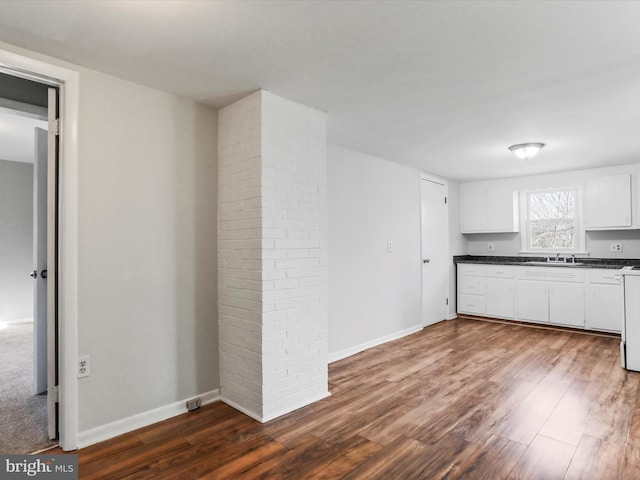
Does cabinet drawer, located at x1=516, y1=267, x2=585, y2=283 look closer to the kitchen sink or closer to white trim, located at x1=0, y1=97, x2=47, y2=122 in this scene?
the kitchen sink

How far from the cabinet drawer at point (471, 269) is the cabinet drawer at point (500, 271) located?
0.11 meters

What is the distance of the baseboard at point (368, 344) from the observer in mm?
3861

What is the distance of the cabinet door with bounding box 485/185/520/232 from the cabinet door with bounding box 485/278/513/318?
2.86 feet

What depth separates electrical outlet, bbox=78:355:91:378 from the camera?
2240 mm

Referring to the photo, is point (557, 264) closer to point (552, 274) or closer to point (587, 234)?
point (552, 274)

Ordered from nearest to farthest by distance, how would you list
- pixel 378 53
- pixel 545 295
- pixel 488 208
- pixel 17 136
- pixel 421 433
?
pixel 378 53 → pixel 421 433 → pixel 17 136 → pixel 545 295 → pixel 488 208

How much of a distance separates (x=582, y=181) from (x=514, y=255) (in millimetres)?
1450

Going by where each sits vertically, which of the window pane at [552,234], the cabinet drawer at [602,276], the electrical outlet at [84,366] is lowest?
the electrical outlet at [84,366]

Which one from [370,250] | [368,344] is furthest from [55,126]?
[368,344]

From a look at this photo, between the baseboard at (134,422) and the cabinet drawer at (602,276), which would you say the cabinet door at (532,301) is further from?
the baseboard at (134,422)

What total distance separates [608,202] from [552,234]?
86 centimetres

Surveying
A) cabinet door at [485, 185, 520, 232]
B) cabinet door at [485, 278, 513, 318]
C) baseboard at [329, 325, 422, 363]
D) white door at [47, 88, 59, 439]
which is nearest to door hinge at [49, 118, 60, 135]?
white door at [47, 88, 59, 439]

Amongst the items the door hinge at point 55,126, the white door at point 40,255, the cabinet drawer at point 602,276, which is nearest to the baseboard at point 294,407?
the white door at point 40,255

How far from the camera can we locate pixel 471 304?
607 cm
